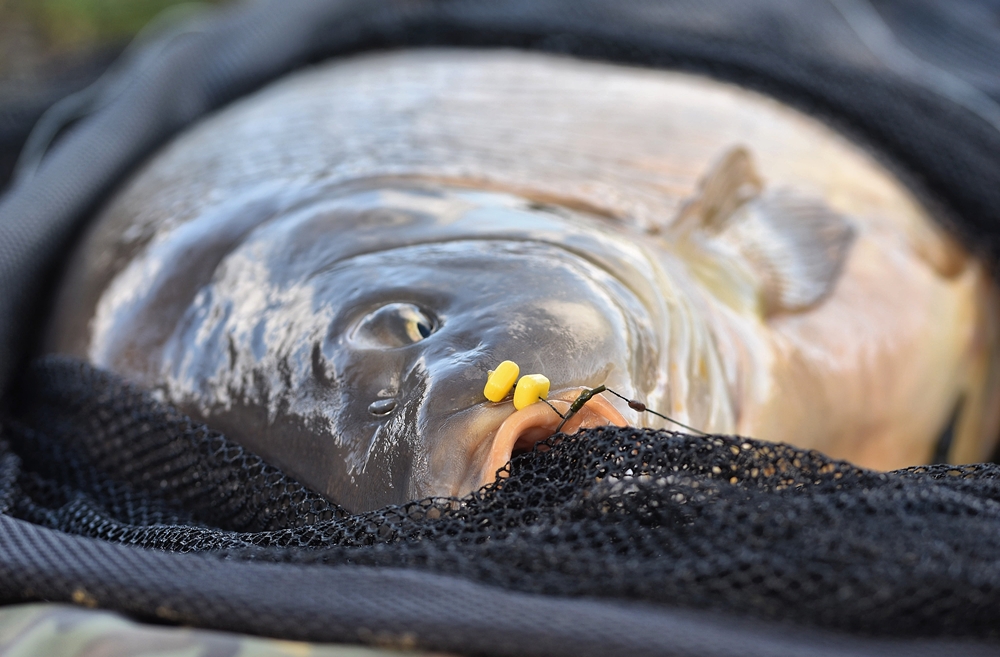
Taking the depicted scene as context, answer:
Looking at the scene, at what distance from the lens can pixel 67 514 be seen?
1.17 m

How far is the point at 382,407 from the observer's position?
1.01m

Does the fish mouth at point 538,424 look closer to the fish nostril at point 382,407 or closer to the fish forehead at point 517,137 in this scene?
the fish nostril at point 382,407

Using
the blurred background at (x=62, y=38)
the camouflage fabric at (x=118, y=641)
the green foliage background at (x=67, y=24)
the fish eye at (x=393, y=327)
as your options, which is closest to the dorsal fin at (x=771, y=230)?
the fish eye at (x=393, y=327)

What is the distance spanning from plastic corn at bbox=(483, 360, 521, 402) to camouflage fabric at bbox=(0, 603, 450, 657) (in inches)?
11.5

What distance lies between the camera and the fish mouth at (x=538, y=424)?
0.93 m

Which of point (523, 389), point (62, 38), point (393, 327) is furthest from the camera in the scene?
point (62, 38)

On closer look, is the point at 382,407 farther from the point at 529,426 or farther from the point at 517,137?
the point at 517,137

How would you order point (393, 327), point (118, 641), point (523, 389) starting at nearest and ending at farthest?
point (118, 641), point (523, 389), point (393, 327)

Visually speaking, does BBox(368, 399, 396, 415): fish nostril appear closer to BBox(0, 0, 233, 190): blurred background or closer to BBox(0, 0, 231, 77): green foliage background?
BBox(0, 0, 233, 190): blurred background

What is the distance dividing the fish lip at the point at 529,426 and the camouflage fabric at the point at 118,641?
0.78 ft

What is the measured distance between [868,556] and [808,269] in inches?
36.3

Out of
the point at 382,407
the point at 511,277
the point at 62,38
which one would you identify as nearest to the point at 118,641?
the point at 382,407

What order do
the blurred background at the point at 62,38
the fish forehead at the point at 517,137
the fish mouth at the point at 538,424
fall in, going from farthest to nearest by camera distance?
the blurred background at the point at 62,38 → the fish forehead at the point at 517,137 → the fish mouth at the point at 538,424

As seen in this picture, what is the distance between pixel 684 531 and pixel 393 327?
16.7 inches
